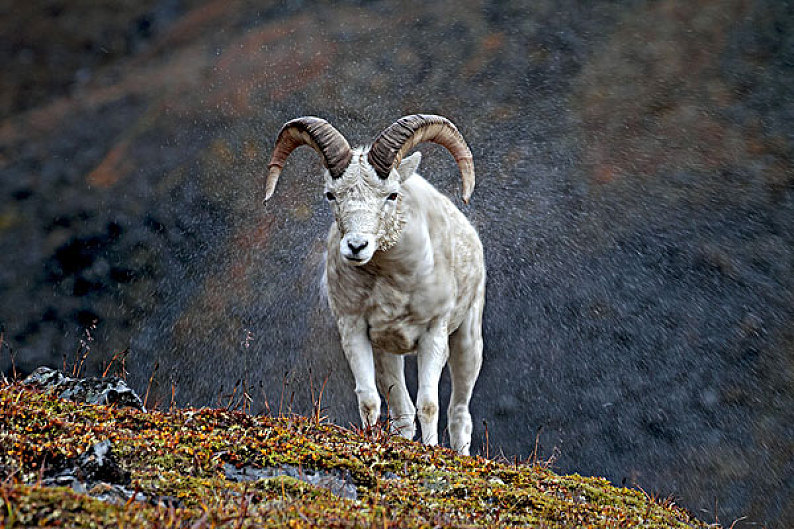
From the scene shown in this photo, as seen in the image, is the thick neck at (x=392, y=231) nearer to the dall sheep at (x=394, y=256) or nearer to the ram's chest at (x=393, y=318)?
the dall sheep at (x=394, y=256)

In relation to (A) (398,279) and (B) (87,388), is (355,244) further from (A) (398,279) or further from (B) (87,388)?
(B) (87,388)

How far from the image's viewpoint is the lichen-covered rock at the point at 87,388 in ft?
20.2

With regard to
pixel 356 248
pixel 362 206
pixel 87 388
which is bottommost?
pixel 87 388

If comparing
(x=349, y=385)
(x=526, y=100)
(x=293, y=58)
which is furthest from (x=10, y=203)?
(x=526, y=100)

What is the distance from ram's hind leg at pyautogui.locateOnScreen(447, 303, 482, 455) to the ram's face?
6.72ft

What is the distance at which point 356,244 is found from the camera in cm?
638

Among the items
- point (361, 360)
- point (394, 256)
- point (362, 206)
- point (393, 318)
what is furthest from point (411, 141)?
point (361, 360)

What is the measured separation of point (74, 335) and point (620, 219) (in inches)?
429

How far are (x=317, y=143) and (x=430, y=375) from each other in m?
2.35

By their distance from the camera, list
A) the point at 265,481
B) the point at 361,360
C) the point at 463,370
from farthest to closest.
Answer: the point at 463,370 → the point at 361,360 → the point at 265,481

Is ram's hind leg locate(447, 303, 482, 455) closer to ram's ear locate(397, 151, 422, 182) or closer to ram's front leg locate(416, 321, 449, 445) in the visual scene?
ram's front leg locate(416, 321, 449, 445)

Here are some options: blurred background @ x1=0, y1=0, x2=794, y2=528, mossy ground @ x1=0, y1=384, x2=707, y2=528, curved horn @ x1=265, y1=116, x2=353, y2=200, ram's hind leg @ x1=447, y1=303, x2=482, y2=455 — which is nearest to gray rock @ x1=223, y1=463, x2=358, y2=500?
mossy ground @ x1=0, y1=384, x2=707, y2=528

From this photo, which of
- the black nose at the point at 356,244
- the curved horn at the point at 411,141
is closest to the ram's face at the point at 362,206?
the black nose at the point at 356,244

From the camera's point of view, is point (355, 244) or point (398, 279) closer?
point (355, 244)
